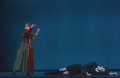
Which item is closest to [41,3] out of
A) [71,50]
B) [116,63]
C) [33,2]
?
[33,2]

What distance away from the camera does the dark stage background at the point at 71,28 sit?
1155 cm

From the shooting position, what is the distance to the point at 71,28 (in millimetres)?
11562

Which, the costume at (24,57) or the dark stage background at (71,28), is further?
the dark stage background at (71,28)

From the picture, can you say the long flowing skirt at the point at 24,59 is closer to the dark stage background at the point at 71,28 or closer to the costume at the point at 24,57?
the costume at the point at 24,57

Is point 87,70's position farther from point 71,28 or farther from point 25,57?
point 71,28

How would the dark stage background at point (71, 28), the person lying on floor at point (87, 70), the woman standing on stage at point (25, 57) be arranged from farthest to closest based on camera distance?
1. the dark stage background at point (71, 28)
2. the woman standing on stage at point (25, 57)
3. the person lying on floor at point (87, 70)

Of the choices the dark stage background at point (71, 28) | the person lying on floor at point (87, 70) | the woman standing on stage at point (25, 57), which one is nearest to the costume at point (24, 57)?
the woman standing on stage at point (25, 57)

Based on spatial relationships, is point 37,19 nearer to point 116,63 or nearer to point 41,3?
point 41,3

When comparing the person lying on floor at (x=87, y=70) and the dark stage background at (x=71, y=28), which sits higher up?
the dark stage background at (x=71, y=28)

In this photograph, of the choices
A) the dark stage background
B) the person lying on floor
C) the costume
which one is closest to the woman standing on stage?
the costume

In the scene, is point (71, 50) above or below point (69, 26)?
below

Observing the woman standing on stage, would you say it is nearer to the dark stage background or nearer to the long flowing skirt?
the long flowing skirt

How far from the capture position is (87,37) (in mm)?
11555

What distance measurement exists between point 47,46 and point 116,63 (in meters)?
2.25
